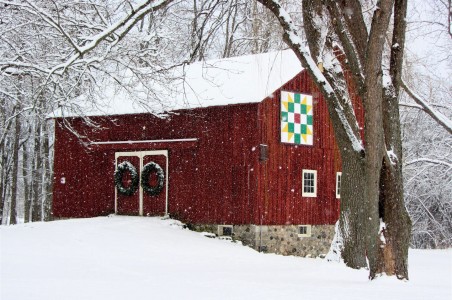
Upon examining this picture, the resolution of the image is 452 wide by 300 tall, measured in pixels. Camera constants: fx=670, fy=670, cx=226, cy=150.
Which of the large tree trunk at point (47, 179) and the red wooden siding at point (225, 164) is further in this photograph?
the large tree trunk at point (47, 179)

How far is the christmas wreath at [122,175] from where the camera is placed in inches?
840

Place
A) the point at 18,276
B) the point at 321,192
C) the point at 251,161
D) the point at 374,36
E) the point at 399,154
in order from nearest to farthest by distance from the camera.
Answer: the point at 374,36, the point at 399,154, the point at 18,276, the point at 251,161, the point at 321,192

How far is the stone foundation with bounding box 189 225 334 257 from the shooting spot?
19125 millimetres

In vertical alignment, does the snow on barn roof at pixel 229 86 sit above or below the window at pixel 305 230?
above

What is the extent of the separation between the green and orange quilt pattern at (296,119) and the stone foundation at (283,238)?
2679 millimetres

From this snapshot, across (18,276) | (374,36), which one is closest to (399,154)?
(374,36)

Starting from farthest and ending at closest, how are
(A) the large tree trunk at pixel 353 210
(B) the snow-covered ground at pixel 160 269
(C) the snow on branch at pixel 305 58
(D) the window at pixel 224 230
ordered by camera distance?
1. (D) the window at pixel 224 230
2. (A) the large tree trunk at pixel 353 210
3. (C) the snow on branch at pixel 305 58
4. (B) the snow-covered ground at pixel 160 269

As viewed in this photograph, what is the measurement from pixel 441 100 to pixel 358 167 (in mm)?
21305

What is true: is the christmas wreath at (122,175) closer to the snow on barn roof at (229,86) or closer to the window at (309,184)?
the snow on barn roof at (229,86)

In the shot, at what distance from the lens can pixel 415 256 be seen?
72.5 feet

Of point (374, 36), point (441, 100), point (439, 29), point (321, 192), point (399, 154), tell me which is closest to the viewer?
point (374, 36)

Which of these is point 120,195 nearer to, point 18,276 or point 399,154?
point 18,276

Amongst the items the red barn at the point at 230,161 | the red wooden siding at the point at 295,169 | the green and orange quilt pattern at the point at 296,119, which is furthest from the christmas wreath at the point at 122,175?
the green and orange quilt pattern at the point at 296,119

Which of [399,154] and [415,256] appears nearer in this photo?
[399,154]
